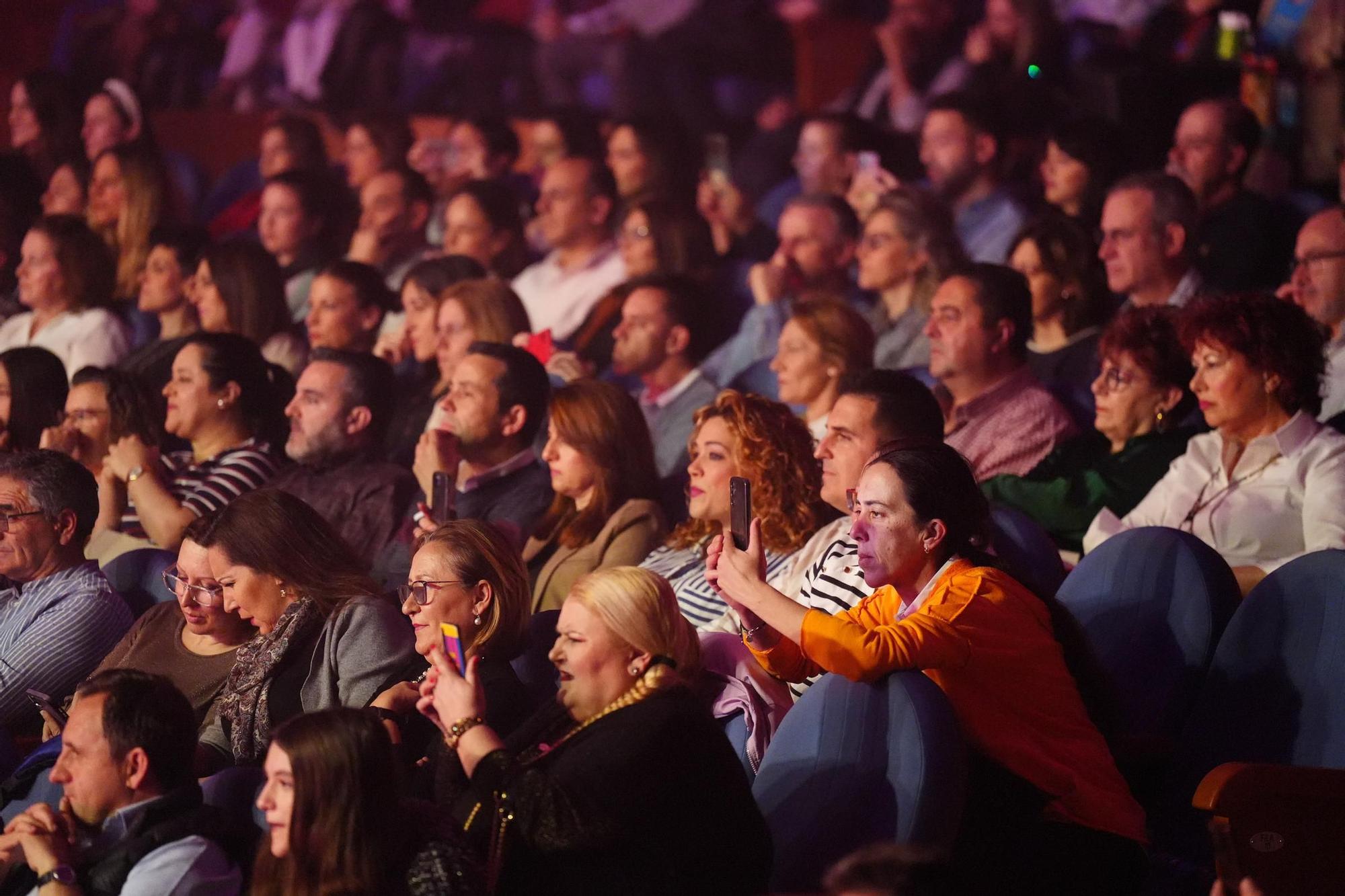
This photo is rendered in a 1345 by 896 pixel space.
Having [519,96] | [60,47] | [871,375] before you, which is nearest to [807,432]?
[871,375]

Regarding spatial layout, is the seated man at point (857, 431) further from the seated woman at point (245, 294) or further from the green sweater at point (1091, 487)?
the seated woman at point (245, 294)

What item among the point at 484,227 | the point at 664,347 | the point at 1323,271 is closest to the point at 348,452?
the point at 664,347

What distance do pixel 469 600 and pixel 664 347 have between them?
2093mm

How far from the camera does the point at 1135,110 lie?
5.41m

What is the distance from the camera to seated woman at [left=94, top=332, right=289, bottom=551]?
12.9ft

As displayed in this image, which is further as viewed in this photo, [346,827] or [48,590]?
[48,590]

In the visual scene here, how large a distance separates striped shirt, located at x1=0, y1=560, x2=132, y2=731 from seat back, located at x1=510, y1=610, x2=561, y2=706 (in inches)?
36.9

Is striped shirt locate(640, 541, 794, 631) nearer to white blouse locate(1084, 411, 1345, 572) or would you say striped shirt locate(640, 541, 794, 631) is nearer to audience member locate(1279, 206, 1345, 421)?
white blouse locate(1084, 411, 1345, 572)

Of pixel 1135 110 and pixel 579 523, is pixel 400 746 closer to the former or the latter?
pixel 579 523

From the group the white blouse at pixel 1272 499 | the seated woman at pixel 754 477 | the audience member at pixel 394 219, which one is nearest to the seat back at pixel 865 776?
the seated woman at pixel 754 477

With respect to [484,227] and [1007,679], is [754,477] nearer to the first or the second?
[1007,679]

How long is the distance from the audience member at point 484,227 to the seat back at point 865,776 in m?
3.66

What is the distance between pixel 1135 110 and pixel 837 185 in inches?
40.0

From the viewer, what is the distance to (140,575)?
11.4 feet
